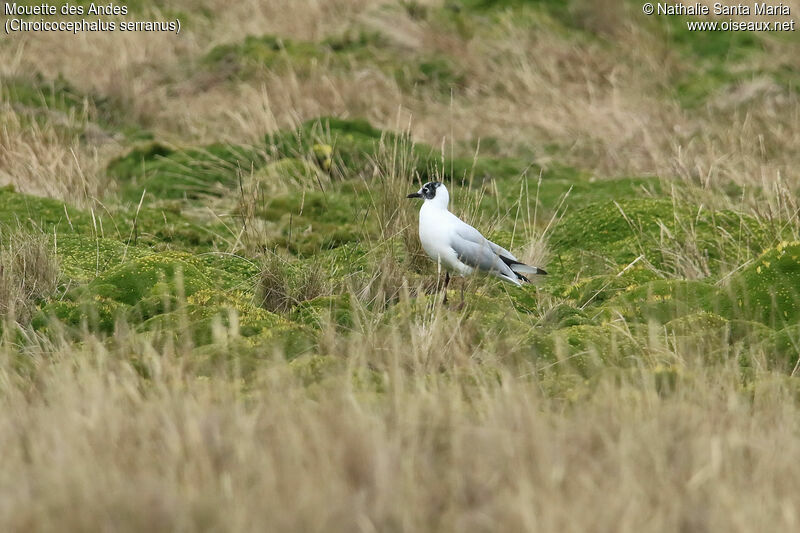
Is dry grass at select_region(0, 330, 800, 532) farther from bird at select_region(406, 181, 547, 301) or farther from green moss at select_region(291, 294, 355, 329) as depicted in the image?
bird at select_region(406, 181, 547, 301)

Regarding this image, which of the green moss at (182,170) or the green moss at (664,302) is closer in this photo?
the green moss at (664,302)

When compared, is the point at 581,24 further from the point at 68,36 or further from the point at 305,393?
the point at 305,393

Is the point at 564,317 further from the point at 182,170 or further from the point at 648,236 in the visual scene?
the point at 182,170

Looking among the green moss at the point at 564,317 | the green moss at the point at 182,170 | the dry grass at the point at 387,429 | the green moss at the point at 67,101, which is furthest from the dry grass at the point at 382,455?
the green moss at the point at 67,101

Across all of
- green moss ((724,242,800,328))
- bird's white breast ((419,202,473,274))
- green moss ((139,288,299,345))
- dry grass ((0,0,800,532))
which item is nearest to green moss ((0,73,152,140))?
dry grass ((0,0,800,532))

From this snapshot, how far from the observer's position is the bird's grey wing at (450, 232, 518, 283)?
595 centimetres

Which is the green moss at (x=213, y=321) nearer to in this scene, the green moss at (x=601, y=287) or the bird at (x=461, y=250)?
the bird at (x=461, y=250)

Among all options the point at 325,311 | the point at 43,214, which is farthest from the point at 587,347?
the point at 43,214

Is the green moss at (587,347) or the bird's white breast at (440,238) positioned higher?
the bird's white breast at (440,238)

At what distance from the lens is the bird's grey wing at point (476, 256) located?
19.5ft

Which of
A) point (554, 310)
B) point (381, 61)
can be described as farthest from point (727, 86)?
point (554, 310)

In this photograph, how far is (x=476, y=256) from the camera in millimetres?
5988

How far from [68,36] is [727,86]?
7836 mm

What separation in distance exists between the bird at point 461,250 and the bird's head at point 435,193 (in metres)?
0.14
